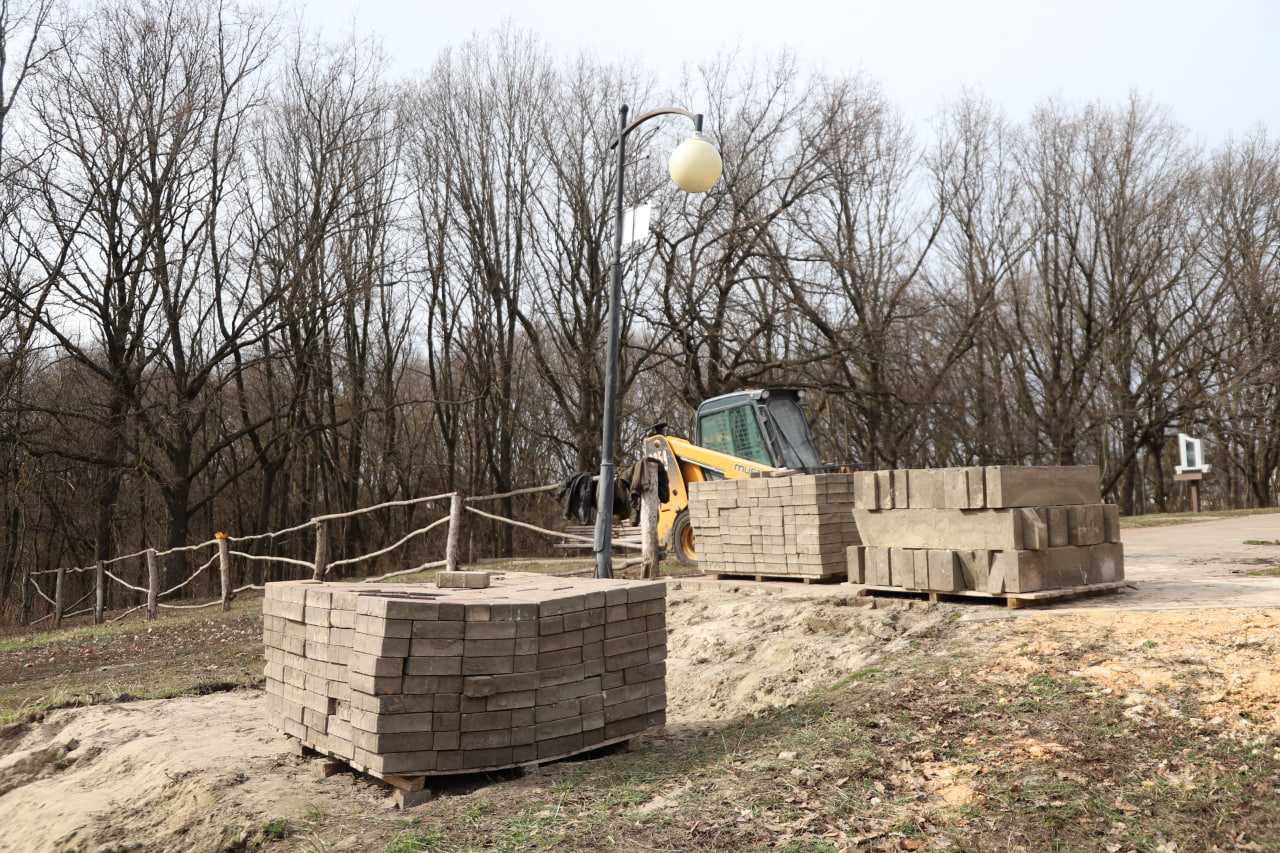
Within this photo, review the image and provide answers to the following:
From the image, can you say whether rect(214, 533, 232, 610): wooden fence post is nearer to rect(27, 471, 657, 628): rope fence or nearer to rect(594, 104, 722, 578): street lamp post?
rect(27, 471, 657, 628): rope fence

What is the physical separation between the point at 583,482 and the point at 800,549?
193 inches

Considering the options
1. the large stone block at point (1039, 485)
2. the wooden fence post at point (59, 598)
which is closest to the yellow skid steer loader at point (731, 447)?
the large stone block at point (1039, 485)

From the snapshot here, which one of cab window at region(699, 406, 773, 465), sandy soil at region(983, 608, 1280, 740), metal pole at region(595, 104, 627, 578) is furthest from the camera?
cab window at region(699, 406, 773, 465)

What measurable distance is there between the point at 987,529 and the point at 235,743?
6707mm

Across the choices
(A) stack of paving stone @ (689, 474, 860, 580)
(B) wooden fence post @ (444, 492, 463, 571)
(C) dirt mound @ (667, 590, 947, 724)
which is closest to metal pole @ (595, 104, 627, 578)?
(C) dirt mound @ (667, 590, 947, 724)

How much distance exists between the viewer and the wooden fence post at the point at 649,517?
13.3 metres

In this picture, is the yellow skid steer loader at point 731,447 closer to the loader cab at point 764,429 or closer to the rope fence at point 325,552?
the loader cab at point 764,429

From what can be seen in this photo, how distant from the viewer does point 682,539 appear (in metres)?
15.9

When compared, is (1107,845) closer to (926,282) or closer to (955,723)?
(955,723)

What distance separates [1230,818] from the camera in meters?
4.46

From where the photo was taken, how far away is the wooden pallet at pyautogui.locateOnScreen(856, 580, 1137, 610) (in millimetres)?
8828

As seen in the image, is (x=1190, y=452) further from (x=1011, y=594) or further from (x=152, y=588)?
(x=152, y=588)

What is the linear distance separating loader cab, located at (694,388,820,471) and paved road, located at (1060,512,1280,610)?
4.76 metres

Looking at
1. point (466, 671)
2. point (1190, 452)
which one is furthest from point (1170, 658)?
point (1190, 452)
